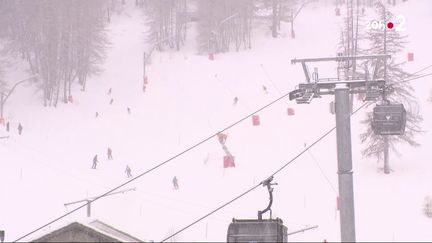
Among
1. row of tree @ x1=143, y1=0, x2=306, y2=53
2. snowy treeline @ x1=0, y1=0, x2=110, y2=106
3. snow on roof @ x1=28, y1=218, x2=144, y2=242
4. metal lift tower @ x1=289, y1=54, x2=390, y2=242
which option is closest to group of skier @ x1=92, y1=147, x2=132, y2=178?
snowy treeline @ x1=0, y1=0, x2=110, y2=106

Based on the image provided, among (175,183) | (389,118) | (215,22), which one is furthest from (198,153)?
(389,118)

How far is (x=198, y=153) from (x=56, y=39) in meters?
20.5

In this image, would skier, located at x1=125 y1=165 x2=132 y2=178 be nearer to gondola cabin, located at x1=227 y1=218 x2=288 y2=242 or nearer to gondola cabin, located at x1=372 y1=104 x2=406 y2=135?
gondola cabin, located at x1=227 y1=218 x2=288 y2=242

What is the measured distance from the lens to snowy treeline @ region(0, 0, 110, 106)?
185 feet

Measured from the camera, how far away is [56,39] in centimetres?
5741

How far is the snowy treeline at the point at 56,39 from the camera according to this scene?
185 ft

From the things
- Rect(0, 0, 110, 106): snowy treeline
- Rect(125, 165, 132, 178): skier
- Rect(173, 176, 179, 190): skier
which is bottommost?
Rect(173, 176, 179, 190): skier

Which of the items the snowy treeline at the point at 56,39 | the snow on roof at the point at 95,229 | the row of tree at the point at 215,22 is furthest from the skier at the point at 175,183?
the row of tree at the point at 215,22

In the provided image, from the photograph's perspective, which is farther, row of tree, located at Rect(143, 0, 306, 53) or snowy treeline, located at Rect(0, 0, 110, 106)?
row of tree, located at Rect(143, 0, 306, 53)

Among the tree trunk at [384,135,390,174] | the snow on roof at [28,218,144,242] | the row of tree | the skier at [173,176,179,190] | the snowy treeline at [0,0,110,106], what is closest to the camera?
the snow on roof at [28,218,144,242]

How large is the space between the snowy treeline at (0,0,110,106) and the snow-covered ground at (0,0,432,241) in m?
1.61

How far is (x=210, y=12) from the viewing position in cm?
6844

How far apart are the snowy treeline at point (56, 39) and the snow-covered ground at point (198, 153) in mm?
1611

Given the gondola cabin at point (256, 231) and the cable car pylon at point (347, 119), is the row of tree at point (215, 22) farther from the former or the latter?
the gondola cabin at point (256, 231)
